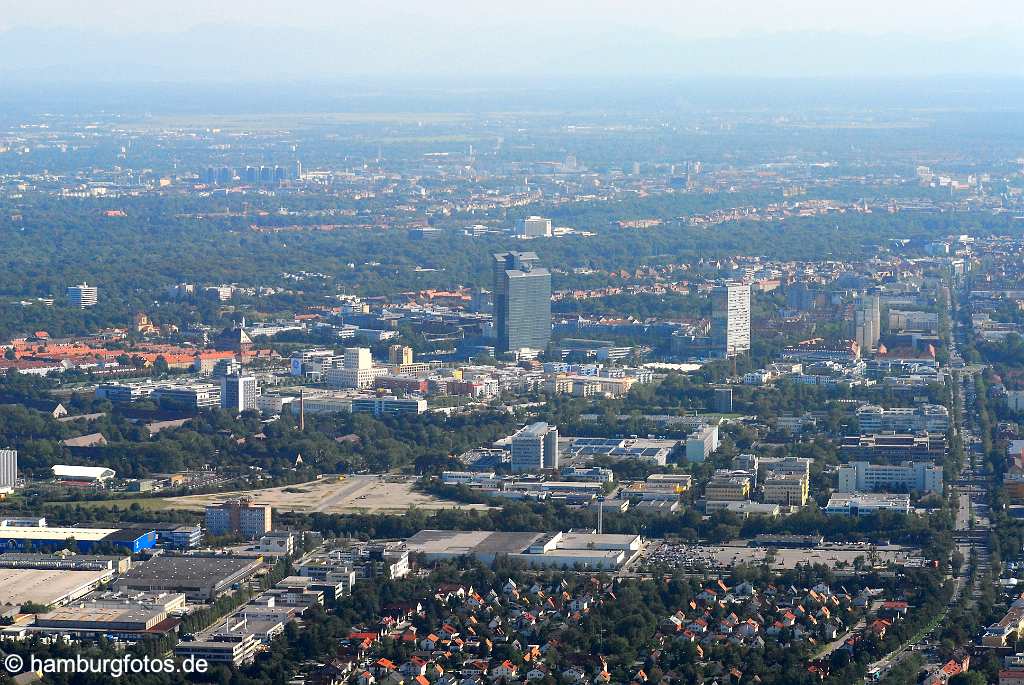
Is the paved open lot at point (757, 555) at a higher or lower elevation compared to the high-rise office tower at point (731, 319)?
higher

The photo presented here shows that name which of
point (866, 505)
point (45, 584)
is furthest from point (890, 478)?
point (45, 584)

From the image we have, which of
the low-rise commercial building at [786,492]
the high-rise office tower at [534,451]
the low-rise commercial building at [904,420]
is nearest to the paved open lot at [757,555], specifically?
the low-rise commercial building at [786,492]

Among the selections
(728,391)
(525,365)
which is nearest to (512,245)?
(525,365)

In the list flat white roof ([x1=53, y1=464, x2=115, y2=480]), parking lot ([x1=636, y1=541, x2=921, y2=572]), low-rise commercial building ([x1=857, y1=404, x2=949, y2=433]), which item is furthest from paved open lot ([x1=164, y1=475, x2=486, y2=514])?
low-rise commercial building ([x1=857, y1=404, x2=949, y2=433])

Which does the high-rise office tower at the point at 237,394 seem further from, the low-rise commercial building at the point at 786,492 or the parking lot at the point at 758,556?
the parking lot at the point at 758,556

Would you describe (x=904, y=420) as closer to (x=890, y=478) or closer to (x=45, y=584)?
(x=890, y=478)

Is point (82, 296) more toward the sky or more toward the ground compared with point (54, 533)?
more toward the ground
